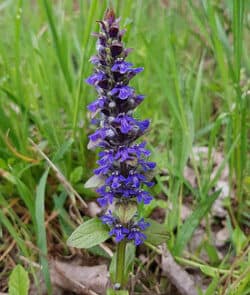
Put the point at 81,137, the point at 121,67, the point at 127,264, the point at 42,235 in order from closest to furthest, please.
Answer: the point at 121,67
the point at 127,264
the point at 42,235
the point at 81,137

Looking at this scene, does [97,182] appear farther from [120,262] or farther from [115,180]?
[120,262]

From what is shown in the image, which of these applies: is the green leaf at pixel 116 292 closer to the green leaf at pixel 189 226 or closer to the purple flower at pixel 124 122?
the green leaf at pixel 189 226

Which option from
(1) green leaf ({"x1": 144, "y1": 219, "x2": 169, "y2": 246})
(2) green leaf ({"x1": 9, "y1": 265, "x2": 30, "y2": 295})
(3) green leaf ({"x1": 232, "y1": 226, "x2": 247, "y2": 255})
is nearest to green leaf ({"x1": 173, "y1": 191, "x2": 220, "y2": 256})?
(3) green leaf ({"x1": 232, "y1": 226, "x2": 247, "y2": 255})

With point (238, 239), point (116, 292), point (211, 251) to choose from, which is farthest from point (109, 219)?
point (238, 239)

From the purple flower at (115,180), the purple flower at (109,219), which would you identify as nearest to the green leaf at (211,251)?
the purple flower at (109,219)

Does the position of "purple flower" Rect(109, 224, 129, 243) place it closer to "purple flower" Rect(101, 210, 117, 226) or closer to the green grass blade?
"purple flower" Rect(101, 210, 117, 226)
